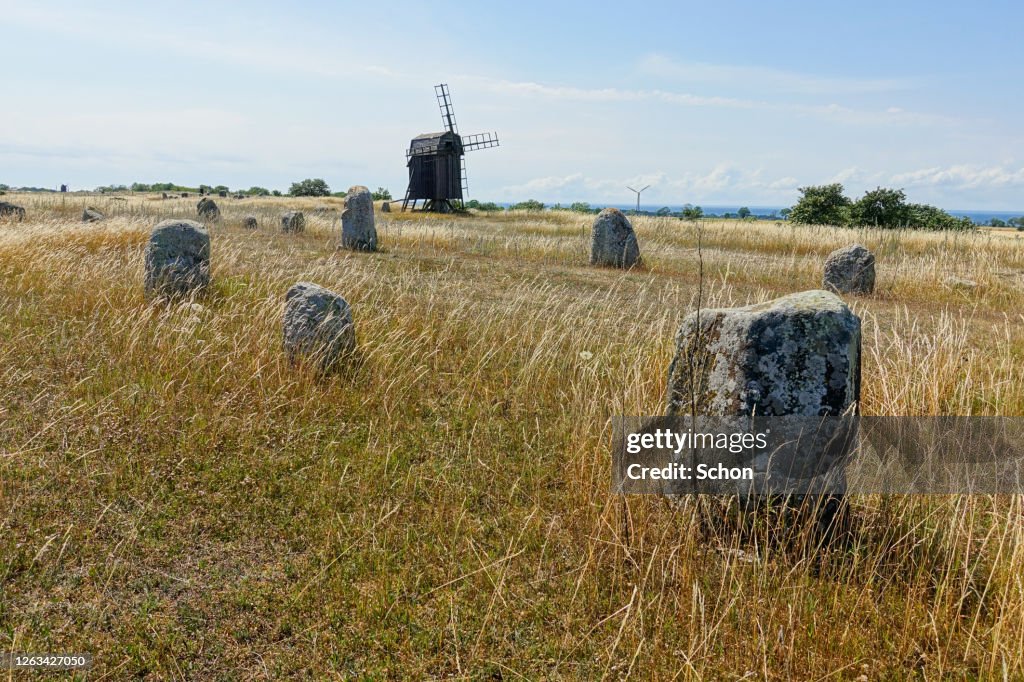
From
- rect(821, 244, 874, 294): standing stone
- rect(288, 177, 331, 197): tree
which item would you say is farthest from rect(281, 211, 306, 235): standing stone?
rect(288, 177, 331, 197): tree

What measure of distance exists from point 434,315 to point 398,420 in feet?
9.70

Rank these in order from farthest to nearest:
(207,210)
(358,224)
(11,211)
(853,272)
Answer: (207,210) → (11,211) → (358,224) → (853,272)

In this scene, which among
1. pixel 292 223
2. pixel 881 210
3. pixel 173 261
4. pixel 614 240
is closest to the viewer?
pixel 173 261

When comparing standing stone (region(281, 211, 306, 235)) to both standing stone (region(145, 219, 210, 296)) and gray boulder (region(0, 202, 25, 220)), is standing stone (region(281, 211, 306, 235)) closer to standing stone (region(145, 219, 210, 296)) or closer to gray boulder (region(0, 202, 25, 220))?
gray boulder (region(0, 202, 25, 220))

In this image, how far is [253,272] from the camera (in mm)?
10102

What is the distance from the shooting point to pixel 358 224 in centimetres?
1642

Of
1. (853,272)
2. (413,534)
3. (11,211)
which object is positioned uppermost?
(11,211)

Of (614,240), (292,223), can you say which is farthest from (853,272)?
(292,223)

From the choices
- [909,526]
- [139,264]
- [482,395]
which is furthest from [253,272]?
[909,526]

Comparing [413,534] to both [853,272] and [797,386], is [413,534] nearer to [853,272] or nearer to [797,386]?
[797,386]

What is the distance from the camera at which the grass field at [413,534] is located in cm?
282

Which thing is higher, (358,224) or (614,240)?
(358,224)

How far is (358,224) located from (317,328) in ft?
36.2

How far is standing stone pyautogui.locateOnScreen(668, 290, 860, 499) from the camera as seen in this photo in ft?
11.0
